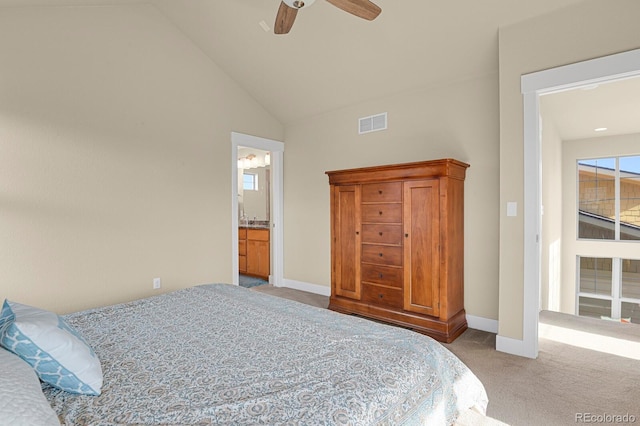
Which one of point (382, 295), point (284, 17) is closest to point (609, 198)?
point (382, 295)

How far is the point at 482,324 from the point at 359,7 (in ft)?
9.92

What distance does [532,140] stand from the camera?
103 inches

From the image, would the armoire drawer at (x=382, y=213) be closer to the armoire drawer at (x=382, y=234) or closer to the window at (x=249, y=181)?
the armoire drawer at (x=382, y=234)

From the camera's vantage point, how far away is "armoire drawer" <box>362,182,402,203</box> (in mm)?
3240

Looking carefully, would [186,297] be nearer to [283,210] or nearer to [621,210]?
[283,210]

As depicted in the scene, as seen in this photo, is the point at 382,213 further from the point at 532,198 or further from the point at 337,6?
the point at 337,6

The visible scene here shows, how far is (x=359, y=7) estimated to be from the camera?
2.18m

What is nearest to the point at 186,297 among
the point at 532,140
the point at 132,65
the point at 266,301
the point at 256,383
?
the point at 266,301

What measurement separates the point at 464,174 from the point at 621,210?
3.95 m

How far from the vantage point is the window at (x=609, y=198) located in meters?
5.16

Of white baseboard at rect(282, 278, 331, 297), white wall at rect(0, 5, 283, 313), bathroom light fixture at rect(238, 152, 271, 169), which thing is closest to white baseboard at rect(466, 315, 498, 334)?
white baseboard at rect(282, 278, 331, 297)

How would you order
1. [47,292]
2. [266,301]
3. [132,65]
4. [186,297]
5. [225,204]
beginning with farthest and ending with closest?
[225,204], [132,65], [47,292], [186,297], [266,301]

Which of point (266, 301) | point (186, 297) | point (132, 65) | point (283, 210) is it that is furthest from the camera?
point (283, 210)

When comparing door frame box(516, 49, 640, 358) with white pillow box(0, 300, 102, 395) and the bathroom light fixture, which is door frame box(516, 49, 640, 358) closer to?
white pillow box(0, 300, 102, 395)
